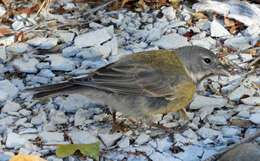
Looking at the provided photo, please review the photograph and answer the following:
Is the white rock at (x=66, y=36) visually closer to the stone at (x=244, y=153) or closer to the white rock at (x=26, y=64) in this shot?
the white rock at (x=26, y=64)

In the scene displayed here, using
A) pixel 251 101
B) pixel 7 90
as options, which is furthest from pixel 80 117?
pixel 251 101

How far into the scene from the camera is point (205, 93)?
213 inches

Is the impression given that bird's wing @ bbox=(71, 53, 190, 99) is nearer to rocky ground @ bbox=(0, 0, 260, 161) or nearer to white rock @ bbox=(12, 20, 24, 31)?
rocky ground @ bbox=(0, 0, 260, 161)

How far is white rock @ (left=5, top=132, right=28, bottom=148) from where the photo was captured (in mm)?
4508

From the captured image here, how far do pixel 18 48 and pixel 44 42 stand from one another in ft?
1.12

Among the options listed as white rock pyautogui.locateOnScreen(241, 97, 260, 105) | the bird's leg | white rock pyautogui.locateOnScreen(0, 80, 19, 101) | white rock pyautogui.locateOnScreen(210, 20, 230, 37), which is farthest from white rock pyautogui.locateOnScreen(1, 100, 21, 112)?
white rock pyautogui.locateOnScreen(210, 20, 230, 37)

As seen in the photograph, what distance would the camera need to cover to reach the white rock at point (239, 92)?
17.2ft

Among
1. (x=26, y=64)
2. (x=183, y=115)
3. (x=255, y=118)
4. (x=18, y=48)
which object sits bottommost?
(x=183, y=115)

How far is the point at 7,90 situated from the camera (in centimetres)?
534

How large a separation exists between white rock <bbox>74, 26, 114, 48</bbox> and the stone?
254cm

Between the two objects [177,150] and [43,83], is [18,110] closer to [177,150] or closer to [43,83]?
[43,83]

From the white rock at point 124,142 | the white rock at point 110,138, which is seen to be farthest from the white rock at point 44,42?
the white rock at point 124,142

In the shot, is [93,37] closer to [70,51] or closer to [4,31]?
[70,51]

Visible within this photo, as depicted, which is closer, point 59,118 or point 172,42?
point 59,118
